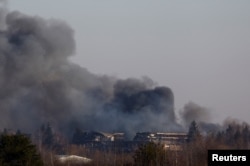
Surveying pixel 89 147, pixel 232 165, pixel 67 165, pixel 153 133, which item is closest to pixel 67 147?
pixel 89 147

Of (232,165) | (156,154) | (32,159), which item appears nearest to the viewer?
(232,165)

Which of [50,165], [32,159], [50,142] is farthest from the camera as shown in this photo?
[50,142]

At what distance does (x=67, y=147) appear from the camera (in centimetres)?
7444

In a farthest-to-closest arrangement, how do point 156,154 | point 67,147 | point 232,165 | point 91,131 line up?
point 91,131, point 67,147, point 156,154, point 232,165

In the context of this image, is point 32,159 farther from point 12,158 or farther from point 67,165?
point 67,165

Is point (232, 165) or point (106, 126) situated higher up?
point (106, 126)

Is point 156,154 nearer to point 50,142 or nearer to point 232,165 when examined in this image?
point 232,165

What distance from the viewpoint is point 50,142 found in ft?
261

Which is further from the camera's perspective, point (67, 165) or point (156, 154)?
point (67, 165)

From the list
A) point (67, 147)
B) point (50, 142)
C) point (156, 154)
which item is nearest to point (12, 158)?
point (156, 154)

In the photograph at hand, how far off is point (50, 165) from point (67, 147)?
37.3 m

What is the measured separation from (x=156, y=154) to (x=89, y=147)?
49.4 metres

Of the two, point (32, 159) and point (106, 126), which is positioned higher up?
point (106, 126)

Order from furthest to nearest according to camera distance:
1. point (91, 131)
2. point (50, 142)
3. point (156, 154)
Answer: point (91, 131), point (50, 142), point (156, 154)
